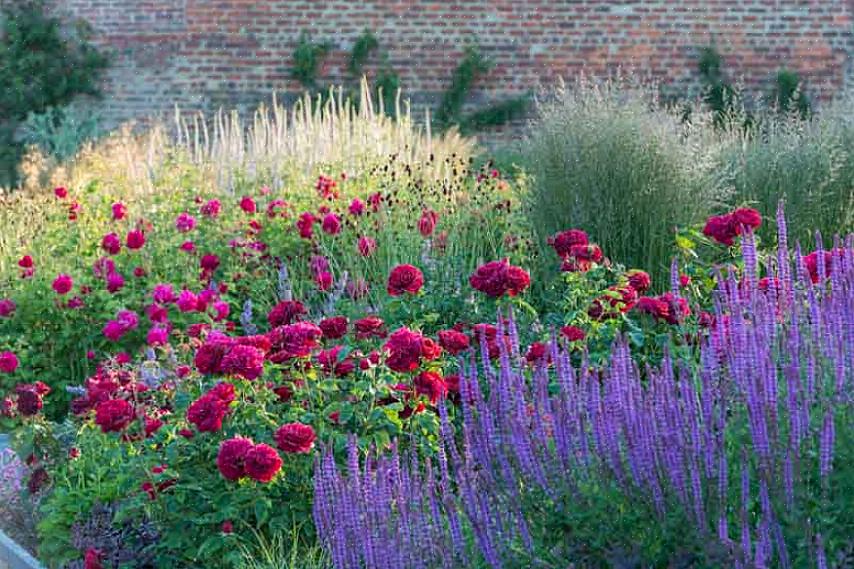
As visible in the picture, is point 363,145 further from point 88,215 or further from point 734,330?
point 734,330

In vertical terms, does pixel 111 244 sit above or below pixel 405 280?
below

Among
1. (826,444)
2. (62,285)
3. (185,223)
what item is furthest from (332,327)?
(185,223)

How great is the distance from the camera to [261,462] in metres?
3.56

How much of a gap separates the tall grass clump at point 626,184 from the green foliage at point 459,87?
7.63 metres

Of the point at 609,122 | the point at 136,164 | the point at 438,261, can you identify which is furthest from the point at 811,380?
the point at 136,164

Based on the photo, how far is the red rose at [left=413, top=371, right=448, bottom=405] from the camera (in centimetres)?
377

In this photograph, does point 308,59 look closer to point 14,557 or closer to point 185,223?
point 185,223

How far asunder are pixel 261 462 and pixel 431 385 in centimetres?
53

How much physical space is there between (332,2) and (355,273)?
8360 millimetres

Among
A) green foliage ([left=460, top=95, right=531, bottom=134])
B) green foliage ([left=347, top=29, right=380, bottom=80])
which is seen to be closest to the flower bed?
green foliage ([left=460, top=95, right=531, bottom=134])

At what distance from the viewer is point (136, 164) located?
951 cm

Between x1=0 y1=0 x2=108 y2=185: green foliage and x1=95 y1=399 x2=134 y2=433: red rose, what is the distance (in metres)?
10.9

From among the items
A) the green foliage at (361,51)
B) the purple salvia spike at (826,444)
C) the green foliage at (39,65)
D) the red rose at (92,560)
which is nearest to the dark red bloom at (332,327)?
the red rose at (92,560)

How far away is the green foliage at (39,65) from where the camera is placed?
14.4m
